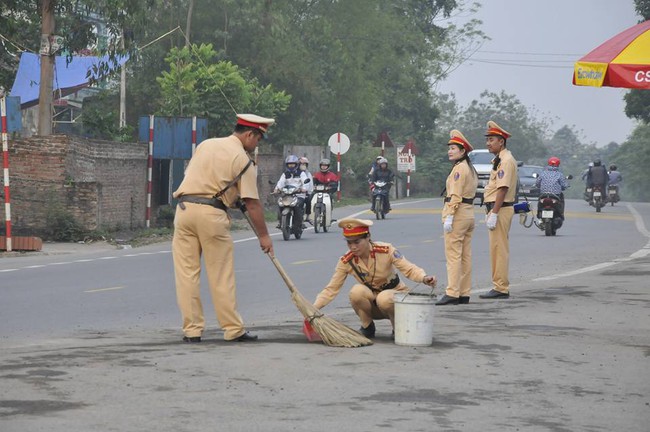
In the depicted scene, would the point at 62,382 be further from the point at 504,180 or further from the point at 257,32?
the point at 257,32

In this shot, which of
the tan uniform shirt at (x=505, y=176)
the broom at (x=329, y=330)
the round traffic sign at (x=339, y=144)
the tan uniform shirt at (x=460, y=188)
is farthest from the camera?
the round traffic sign at (x=339, y=144)

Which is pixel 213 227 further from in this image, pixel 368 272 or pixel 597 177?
pixel 597 177

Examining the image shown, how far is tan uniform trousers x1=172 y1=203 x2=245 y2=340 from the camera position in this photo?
1128 cm

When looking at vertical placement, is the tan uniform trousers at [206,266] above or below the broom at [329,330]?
above

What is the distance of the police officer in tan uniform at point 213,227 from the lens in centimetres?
1128

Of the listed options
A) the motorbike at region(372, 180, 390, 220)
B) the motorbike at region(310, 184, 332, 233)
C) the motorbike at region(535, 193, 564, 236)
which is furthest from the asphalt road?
the motorbike at region(372, 180, 390, 220)

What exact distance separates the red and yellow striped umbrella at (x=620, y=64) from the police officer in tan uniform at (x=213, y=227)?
5.95 metres

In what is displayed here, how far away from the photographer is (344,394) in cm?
879

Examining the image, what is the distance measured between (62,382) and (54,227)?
19000mm

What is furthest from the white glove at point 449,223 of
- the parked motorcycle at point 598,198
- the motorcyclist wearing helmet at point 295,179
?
the parked motorcycle at point 598,198

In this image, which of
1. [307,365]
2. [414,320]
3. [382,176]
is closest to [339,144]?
[382,176]

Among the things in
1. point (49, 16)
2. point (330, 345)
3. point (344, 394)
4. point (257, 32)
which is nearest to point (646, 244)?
point (49, 16)

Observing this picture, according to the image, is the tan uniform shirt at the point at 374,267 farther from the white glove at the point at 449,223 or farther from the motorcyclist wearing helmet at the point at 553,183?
the motorcyclist wearing helmet at the point at 553,183

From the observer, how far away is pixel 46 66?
29781mm
